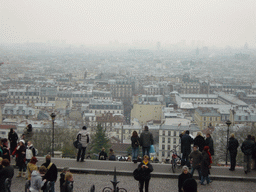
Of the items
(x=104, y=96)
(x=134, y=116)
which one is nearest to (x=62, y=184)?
(x=134, y=116)

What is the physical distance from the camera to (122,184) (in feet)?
19.3

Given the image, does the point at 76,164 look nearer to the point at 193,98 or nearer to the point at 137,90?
the point at 193,98

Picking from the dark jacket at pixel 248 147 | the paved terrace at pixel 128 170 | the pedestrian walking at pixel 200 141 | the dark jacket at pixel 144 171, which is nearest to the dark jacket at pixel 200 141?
the pedestrian walking at pixel 200 141

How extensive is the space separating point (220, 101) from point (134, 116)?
55.7 ft

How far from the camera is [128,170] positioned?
21.1 feet

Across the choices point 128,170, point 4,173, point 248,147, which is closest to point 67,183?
point 4,173

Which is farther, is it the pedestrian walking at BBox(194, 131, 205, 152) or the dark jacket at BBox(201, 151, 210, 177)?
the pedestrian walking at BBox(194, 131, 205, 152)

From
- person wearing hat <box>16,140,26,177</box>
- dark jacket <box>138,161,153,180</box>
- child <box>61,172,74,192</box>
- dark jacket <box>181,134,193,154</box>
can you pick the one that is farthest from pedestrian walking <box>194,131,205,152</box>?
person wearing hat <box>16,140,26,177</box>

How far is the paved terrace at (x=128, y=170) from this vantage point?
6199 mm

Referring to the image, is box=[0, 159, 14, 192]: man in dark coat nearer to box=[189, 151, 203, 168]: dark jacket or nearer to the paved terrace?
the paved terrace

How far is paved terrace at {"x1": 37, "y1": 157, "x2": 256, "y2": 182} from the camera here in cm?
620

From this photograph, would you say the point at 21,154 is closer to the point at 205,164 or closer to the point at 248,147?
the point at 205,164

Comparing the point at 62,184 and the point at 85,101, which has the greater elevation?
the point at 62,184

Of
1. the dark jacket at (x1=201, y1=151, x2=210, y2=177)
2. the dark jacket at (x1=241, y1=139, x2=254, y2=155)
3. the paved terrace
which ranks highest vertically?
the dark jacket at (x1=241, y1=139, x2=254, y2=155)
